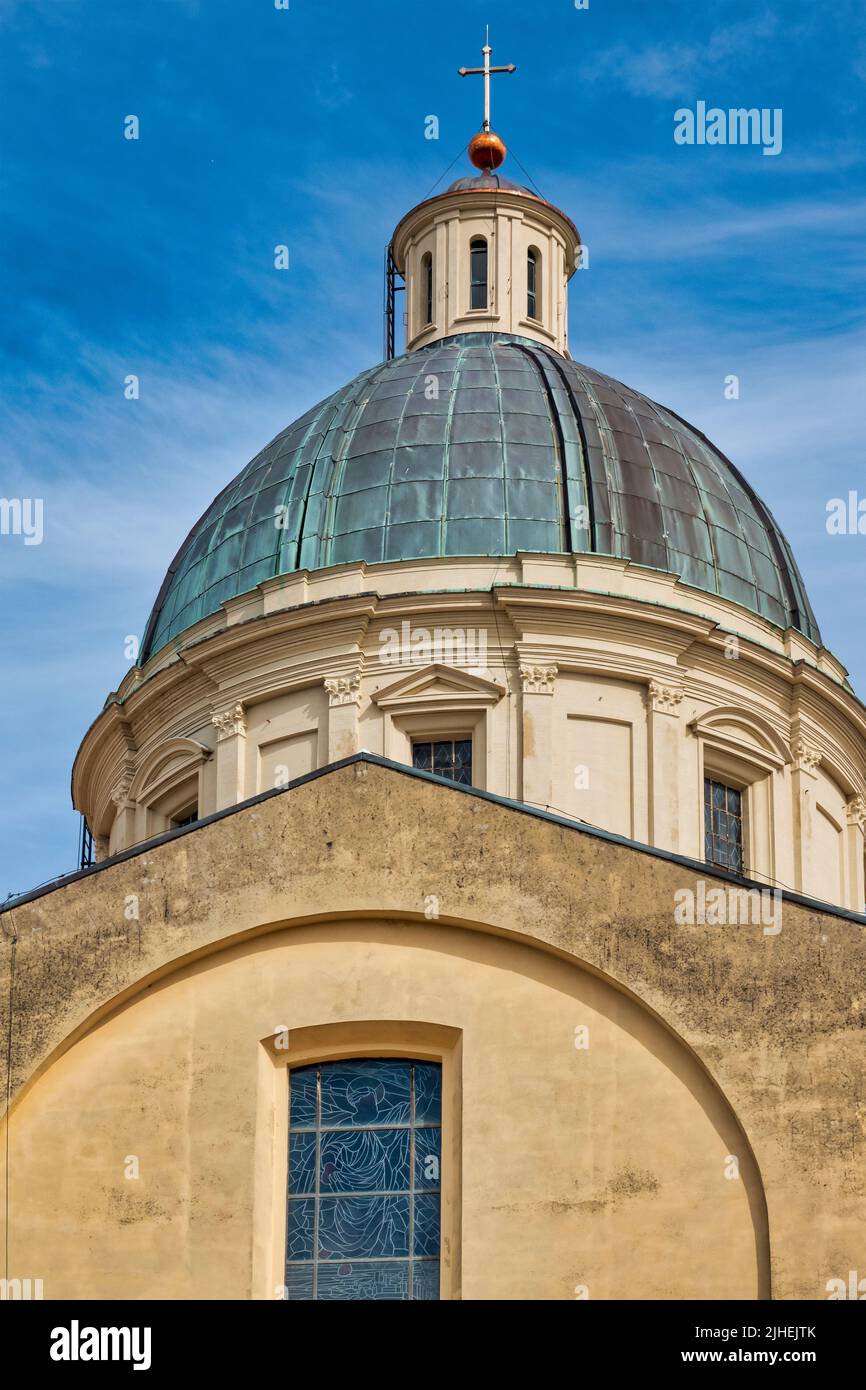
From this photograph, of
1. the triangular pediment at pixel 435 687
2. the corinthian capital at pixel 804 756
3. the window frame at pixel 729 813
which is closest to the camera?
the triangular pediment at pixel 435 687

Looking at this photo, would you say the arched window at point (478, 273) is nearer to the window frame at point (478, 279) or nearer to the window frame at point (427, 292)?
the window frame at point (478, 279)

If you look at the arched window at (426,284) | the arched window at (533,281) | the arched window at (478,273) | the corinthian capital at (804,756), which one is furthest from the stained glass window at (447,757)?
the arched window at (426,284)

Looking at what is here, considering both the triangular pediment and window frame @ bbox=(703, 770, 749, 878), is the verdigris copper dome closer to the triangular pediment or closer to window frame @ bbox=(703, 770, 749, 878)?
the triangular pediment

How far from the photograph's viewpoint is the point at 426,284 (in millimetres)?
49875

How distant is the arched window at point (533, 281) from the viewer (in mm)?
49344

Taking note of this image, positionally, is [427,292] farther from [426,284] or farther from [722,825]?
[722,825]

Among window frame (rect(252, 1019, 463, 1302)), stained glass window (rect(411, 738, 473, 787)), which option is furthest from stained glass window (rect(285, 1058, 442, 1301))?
stained glass window (rect(411, 738, 473, 787))

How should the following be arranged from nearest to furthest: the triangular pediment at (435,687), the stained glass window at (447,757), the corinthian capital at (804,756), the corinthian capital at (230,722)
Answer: the triangular pediment at (435,687)
the stained glass window at (447,757)
the corinthian capital at (230,722)
the corinthian capital at (804,756)

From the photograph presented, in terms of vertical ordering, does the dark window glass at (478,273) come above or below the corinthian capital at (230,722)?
above

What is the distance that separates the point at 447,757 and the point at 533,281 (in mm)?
12484

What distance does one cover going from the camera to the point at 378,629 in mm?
41125

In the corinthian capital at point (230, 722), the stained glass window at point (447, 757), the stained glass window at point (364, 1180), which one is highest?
the corinthian capital at point (230, 722)

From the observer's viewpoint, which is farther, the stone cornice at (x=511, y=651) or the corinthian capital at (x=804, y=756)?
the corinthian capital at (x=804, y=756)

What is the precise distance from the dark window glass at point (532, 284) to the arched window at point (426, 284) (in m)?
1.80
